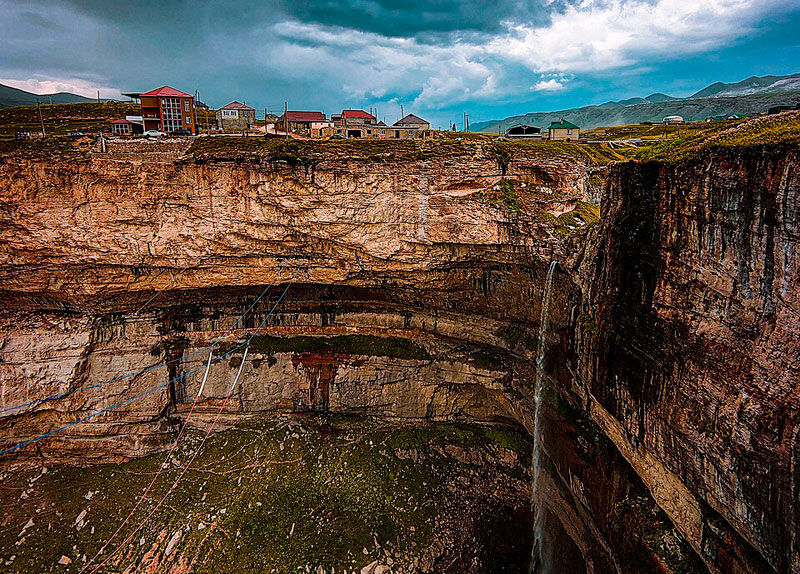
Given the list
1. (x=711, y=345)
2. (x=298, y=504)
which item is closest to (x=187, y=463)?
(x=298, y=504)

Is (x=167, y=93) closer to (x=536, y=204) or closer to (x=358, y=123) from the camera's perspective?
(x=358, y=123)

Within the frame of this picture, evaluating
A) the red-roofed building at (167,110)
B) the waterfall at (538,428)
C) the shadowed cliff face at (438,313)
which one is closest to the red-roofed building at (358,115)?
the red-roofed building at (167,110)

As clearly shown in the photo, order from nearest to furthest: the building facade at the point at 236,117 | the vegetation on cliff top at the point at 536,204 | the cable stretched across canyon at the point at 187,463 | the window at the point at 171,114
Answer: the cable stretched across canyon at the point at 187,463 → the vegetation on cliff top at the point at 536,204 → the window at the point at 171,114 → the building facade at the point at 236,117

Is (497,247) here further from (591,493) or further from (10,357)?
(10,357)

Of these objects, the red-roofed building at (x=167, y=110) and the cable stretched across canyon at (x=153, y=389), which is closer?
the cable stretched across canyon at (x=153, y=389)

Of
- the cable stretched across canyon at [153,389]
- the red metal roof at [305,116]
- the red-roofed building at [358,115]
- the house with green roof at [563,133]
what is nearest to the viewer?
the cable stretched across canyon at [153,389]

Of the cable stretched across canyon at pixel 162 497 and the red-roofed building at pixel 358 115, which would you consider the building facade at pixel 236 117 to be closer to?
the red-roofed building at pixel 358 115

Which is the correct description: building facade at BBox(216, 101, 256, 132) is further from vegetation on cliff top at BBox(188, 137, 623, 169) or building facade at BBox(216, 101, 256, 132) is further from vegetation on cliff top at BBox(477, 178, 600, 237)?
vegetation on cliff top at BBox(477, 178, 600, 237)
